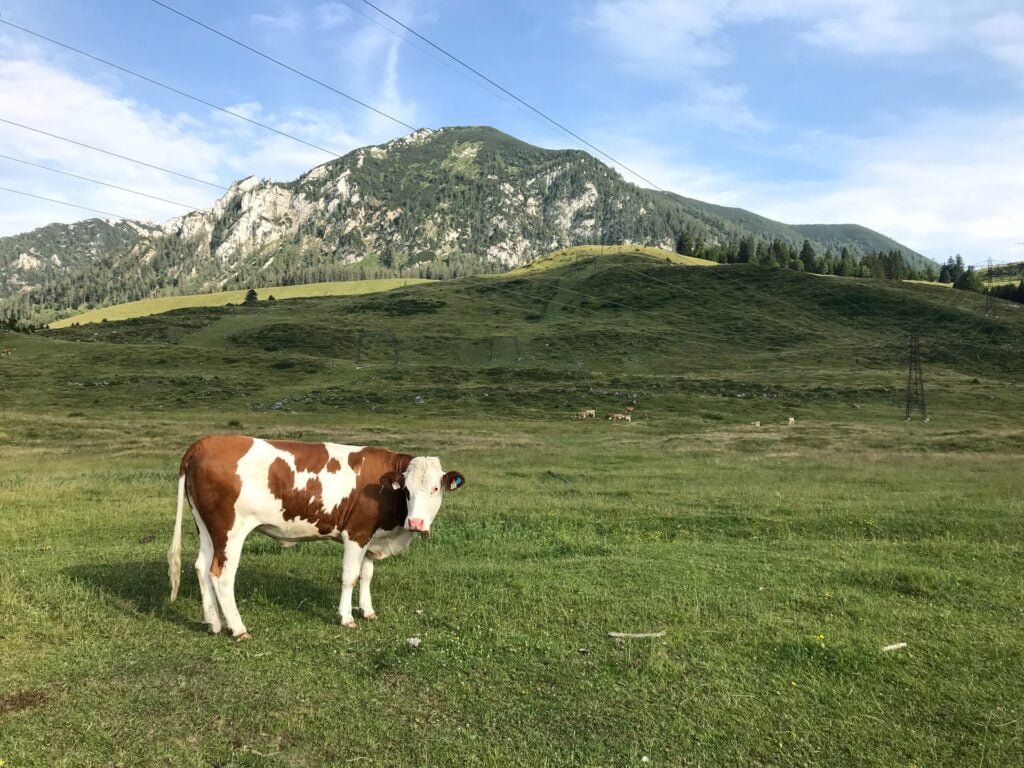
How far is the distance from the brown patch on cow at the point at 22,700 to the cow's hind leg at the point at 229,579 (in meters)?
2.54

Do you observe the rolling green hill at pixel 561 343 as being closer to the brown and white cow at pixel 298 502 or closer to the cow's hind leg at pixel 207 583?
the brown and white cow at pixel 298 502

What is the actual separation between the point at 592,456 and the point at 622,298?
423 feet

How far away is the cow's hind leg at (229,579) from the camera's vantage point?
9766 mm

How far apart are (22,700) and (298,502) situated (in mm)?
4223

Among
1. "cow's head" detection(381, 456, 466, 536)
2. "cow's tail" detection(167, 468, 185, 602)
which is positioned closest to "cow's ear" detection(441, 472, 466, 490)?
"cow's head" detection(381, 456, 466, 536)

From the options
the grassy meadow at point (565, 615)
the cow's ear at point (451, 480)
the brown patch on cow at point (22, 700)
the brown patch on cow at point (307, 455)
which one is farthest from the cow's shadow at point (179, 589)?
the cow's ear at point (451, 480)

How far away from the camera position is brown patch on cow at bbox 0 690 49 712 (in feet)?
23.7

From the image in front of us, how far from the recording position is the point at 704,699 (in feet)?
25.8

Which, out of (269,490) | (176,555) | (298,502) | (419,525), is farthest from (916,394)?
(176,555)

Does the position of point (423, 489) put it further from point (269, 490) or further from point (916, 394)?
point (916, 394)

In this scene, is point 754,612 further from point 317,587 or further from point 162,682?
point 162,682

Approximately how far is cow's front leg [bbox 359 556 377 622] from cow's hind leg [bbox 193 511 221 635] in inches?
89.6

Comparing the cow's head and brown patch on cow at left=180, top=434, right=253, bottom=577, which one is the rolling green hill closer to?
the cow's head

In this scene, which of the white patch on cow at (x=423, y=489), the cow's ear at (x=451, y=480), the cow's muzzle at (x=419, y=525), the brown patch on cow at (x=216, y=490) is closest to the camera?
the brown patch on cow at (x=216, y=490)
